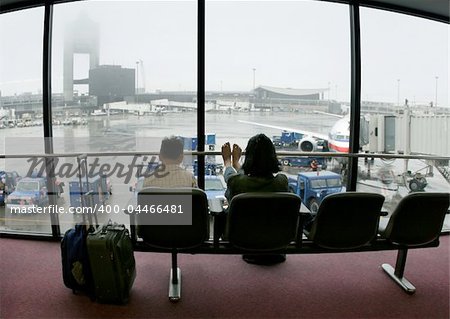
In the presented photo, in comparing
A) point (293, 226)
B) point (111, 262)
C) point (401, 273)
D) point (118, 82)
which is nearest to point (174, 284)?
point (111, 262)

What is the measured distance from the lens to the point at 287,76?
3.44 m

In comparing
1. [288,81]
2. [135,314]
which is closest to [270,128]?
[288,81]

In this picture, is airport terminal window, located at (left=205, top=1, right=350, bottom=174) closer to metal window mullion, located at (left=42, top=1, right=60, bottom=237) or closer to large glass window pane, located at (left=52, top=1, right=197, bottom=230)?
large glass window pane, located at (left=52, top=1, right=197, bottom=230)

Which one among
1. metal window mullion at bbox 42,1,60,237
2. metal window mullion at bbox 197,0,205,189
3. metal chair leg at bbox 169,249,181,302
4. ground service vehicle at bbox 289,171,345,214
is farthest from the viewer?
ground service vehicle at bbox 289,171,345,214

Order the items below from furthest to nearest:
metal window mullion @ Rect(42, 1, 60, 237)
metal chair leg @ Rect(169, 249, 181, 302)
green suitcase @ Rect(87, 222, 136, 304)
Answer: metal window mullion @ Rect(42, 1, 60, 237) < metal chair leg @ Rect(169, 249, 181, 302) < green suitcase @ Rect(87, 222, 136, 304)

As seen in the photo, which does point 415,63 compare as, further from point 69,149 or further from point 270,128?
point 69,149

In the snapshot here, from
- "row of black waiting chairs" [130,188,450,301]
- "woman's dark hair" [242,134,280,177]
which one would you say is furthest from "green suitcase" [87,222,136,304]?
"woman's dark hair" [242,134,280,177]

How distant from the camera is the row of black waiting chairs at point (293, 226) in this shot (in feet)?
6.44

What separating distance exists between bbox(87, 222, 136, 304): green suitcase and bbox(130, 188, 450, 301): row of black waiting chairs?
13cm

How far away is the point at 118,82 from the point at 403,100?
10.1 ft

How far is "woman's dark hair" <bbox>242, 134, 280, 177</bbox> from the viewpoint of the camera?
85.6 inches

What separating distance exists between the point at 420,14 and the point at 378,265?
280cm

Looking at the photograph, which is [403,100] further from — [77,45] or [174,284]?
[77,45]

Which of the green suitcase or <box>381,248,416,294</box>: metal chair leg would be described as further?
<box>381,248,416,294</box>: metal chair leg
